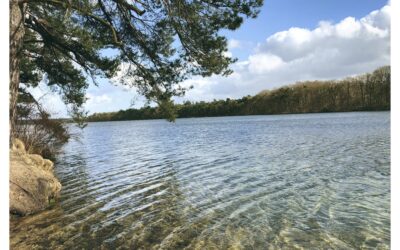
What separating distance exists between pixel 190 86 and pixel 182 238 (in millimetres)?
8085

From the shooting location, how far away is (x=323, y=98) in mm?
71750

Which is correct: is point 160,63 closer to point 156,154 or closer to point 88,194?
point 88,194

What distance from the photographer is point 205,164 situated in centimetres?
1512

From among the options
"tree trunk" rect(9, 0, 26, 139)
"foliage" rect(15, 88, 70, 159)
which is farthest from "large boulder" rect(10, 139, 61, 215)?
"foliage" rect(15, 88, 70, 159)

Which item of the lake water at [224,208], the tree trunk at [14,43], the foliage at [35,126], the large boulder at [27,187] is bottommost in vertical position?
the lake water at [224,208]

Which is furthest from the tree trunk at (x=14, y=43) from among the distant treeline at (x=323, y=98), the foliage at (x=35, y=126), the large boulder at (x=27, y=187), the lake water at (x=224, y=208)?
the distant treeline at (x=323, y=98)

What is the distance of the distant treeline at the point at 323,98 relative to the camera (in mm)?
65000

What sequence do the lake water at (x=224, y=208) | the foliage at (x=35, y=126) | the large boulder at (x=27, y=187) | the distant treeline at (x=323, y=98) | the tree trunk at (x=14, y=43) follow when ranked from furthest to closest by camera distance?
1. the distant treeline at (x=323, y=98)
2. the foliage at (x=35, y=126)
3. the tree trunk at (x=14, y=43)
4. the large boulder at (x=27, y=187)
5. the lake water at (x=224, y=208)

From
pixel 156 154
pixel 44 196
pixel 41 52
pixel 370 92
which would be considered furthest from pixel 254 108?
pixel 44 196

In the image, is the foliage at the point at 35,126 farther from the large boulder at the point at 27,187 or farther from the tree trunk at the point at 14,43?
the tree trunk at the point at 14,43

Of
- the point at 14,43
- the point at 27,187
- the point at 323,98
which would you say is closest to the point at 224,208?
the point at 27,187

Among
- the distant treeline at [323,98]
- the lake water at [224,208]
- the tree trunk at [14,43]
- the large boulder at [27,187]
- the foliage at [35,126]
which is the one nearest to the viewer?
the lake water at [224,208]

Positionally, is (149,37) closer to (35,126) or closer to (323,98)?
(35,126)

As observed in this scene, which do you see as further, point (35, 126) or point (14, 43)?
point (35, 126)
